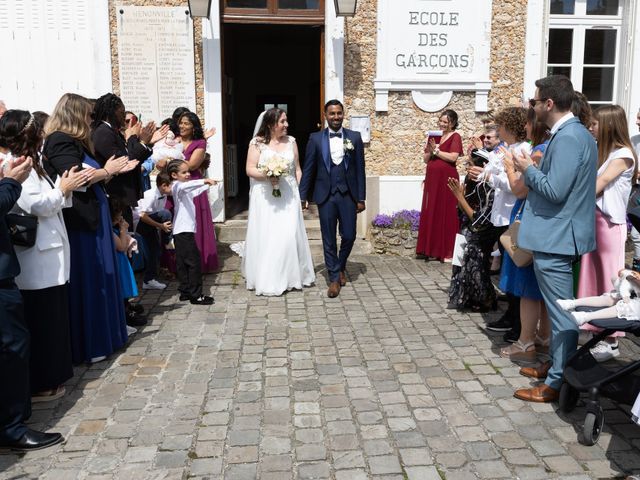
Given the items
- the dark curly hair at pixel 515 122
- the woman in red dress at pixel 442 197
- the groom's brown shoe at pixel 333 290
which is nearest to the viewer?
the dark curly hair at pixel 515 122

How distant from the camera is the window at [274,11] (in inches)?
353

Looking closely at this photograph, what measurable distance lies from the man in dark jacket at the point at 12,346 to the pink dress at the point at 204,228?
3909mm

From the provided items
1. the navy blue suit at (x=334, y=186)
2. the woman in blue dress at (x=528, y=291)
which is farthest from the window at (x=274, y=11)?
the woman in blue dress at (x=528, y=291)

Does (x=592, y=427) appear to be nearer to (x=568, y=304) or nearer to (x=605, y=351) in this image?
(x=568, y=304)

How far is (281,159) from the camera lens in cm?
668

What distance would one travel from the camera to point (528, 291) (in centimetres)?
467

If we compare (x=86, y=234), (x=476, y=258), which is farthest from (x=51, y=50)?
(x=476, y=258)

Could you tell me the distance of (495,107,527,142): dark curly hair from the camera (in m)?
5.11

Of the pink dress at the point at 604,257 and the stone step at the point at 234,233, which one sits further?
the stone step at the point at 234,233

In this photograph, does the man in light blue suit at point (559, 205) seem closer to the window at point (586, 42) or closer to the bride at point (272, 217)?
the bride at point (272, 217)

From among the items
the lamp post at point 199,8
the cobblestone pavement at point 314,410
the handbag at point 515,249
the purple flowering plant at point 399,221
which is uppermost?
the lamp post at point 199,8

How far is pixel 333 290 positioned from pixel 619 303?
140 inches

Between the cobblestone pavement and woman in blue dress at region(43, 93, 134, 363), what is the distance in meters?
0.26

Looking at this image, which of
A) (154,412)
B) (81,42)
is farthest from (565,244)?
(81,42)
